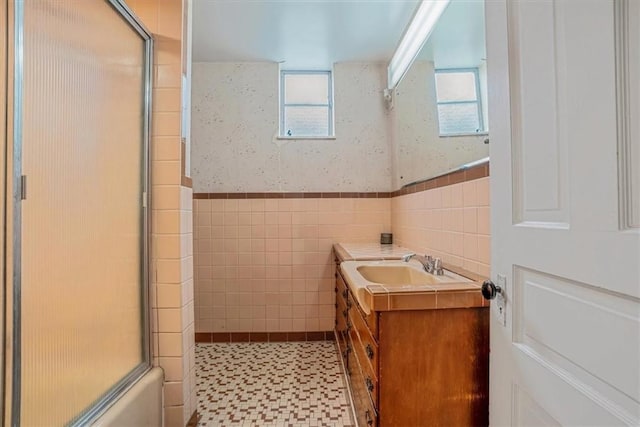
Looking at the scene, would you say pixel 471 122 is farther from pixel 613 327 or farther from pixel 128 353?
pixel 128 353

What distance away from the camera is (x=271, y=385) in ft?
7.45

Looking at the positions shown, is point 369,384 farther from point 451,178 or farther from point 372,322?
point 451,178

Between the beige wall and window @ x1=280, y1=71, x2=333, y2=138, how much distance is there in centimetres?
158

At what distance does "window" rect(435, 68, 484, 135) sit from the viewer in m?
1.60

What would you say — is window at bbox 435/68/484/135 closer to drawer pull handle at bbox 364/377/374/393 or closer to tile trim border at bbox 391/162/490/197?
tile trim border at bbox 391/162/490/197

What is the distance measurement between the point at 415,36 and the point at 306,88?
122 cm

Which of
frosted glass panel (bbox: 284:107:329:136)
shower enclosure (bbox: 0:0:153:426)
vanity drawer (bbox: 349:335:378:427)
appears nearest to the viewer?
shower enclosure (bbox: 0:0:153:426)

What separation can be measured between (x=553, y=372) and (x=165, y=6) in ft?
6.80

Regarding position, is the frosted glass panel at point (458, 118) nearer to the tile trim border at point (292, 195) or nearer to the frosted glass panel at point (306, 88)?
the tile trim border at point (292, 195)

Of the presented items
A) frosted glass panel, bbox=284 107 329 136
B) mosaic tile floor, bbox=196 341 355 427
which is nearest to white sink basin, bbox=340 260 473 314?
mosaic tile floor, bbox=196 341 355 427

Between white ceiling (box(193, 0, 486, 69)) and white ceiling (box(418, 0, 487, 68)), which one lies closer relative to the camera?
white ceiling (box(418, 0, 487, 68))

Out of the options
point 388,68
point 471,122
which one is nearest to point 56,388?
point 471,122

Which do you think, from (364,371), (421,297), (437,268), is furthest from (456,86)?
(364,371)

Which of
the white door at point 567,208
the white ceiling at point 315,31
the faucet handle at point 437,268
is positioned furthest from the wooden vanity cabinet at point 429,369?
the white ceiling at point 315,31
